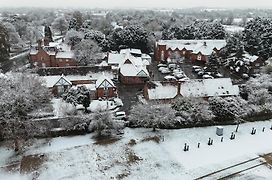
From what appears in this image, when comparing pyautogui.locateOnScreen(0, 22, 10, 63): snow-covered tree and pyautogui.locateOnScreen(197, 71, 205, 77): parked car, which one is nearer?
pyautogui.locateOnScreen(197, 71, 205, 77): parked car

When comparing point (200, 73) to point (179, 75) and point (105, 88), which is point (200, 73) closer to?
point (179, 75)

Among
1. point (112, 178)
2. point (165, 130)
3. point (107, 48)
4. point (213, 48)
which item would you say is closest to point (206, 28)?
point (213, 48)

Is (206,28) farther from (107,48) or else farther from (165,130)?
(165,130)

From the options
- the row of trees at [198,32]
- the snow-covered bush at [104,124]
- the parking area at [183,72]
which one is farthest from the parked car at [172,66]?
the snow-covered bush at [104,124]

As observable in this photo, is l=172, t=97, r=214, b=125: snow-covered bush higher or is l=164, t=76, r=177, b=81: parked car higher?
l=172, t=97, r=214, b=125: snow-covered bush

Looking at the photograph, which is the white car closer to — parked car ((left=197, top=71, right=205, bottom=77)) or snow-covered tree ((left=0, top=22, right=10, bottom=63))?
parked car ((left=197, top=71, right=205, bottom=77))

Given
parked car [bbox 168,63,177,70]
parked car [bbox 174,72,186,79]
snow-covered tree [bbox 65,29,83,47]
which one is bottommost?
parked car [bbox 174,72,186,79]

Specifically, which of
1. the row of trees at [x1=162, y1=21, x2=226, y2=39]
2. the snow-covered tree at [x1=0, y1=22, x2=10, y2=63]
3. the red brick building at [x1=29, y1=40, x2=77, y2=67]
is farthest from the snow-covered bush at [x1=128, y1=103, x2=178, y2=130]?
the row of trees at [x1=162, y1=21, x2=226, y2=39]
